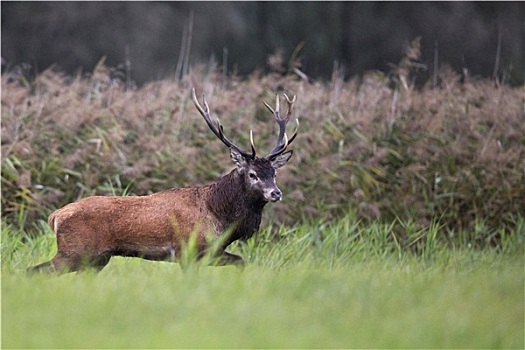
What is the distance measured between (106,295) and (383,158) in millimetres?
5521

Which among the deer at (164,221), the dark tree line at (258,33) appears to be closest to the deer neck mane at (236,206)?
the deer at (164,221)

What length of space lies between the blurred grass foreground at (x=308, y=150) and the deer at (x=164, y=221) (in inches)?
109

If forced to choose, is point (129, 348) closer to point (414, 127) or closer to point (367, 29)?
point (414, 127)

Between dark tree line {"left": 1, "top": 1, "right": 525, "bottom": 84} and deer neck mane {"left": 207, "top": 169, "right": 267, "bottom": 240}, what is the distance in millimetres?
12012

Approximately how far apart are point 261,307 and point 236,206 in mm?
1757

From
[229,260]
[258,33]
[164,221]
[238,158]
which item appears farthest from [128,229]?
[258,33]

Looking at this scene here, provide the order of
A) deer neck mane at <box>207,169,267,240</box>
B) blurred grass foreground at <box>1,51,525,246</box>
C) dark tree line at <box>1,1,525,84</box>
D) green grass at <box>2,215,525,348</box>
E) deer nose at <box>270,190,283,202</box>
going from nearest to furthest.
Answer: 1. green grass at <box>2,215,525,348</box>
2. deer nose at <box>270,190,283,202</box>
3. deer neck mane at <box>207,169,267,240</box>
4. blurred grass foreground at <box>1,51,525,246</box>
5. dark tree line at <box>1,1,525,84</box>

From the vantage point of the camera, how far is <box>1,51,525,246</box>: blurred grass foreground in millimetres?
10961

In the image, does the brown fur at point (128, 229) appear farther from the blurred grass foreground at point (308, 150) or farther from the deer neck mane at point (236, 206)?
the blurred grass foreground at point (308, 150)

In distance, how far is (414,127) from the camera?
11828 millimetres

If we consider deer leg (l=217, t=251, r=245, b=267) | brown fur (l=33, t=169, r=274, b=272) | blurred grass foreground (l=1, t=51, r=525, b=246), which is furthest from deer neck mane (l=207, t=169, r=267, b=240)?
blurred grass foreground (l=1, t=51, r=525, b=246)

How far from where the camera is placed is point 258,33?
21.7 metres

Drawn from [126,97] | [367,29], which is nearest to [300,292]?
[126,97]

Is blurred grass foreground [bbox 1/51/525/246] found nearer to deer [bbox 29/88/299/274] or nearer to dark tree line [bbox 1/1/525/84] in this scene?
deer [bbox 29/88/299/274]
